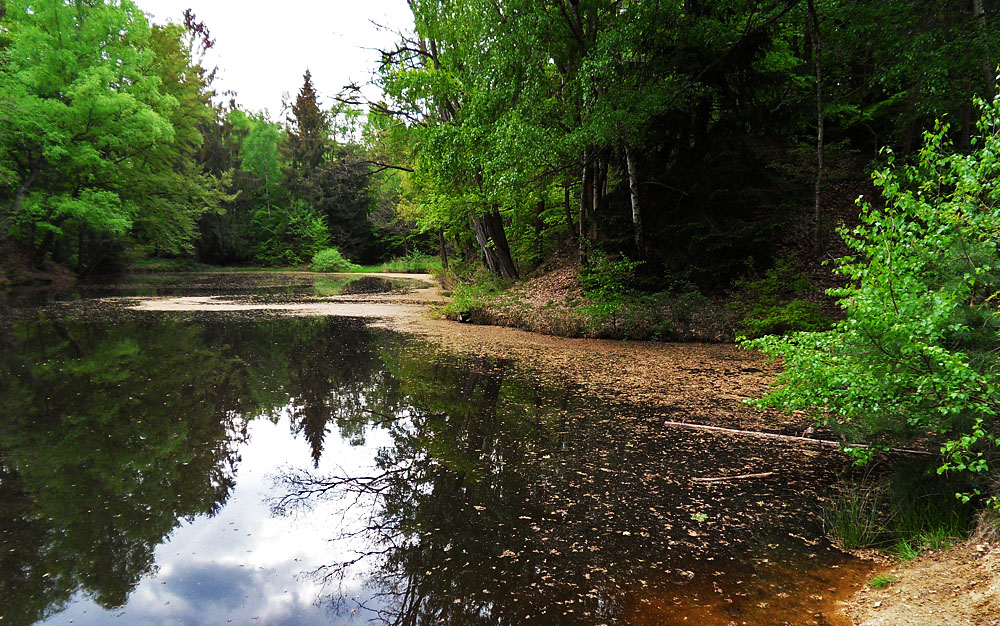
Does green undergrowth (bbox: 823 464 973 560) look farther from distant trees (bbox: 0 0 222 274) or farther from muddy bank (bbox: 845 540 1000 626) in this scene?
distant trees (bbox: 0 0 222 274)

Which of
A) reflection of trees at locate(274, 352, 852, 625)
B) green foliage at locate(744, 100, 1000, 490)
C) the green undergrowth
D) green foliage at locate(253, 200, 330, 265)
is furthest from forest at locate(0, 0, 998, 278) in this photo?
green foliage at locate(253, 200, 330, 265)

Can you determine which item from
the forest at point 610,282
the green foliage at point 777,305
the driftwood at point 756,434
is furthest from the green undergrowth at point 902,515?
the green foliage at point 777,305

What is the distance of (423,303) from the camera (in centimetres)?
1498

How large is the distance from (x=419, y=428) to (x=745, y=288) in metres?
6.59

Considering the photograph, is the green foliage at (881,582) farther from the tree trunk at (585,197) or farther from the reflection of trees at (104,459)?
the tree trunk at (585,197)

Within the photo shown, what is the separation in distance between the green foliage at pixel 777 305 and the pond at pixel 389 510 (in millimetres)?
2732

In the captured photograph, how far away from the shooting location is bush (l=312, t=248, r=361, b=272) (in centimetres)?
3534

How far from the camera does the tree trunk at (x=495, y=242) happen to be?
1329cm

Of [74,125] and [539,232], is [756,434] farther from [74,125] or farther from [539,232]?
[74,125]

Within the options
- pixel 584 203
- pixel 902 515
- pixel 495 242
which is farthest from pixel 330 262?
pixel 902 515

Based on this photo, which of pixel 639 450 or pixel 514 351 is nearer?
pixel 639 450

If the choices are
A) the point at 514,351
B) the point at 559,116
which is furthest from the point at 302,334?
the point at 559,116

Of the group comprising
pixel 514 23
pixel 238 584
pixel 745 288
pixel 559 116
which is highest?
pixel 514 23

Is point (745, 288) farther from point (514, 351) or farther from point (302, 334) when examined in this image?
point (302, 334)
